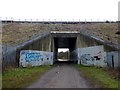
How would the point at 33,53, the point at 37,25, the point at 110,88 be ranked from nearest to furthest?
the point at 110,88 < the point at 33,53 < the point at 37,25

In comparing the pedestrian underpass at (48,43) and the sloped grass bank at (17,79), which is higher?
the pedestrian underpass at (48,43)

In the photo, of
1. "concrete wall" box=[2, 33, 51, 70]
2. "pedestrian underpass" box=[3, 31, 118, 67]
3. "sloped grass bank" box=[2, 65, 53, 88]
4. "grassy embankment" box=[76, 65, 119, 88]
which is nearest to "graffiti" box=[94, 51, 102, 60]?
"pedestrian underpass" box=[3, 31, 118, 67]

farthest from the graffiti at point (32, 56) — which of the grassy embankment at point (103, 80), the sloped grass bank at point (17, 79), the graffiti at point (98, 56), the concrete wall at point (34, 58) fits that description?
the grassy embankment at point (103, 80)

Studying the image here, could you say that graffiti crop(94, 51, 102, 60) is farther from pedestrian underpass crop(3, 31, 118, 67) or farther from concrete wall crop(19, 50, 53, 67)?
concrete wall crop(19, 50, 53, 67)

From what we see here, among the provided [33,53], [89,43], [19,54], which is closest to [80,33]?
[89,43]

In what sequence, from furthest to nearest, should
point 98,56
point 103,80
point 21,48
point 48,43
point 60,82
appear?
point 48,43 → point 98,56 → point 21,48 → point 103,80 → point 60,82

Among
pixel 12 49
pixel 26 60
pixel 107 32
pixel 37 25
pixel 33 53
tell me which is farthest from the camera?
pixel 37 25

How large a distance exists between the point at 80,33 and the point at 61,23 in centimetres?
2367

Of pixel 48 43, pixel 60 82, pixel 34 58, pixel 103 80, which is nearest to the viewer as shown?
pixel 60 82

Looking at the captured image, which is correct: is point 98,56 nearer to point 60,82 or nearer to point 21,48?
point 21,48

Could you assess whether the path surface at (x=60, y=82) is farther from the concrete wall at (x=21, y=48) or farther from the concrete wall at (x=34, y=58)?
the concrete wall at (x=34, y=58)

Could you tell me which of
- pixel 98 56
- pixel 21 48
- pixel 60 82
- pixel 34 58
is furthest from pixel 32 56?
pixel 60 82

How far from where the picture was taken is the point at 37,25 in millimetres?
67500

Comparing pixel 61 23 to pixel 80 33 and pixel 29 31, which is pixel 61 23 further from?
pixel 80 33
